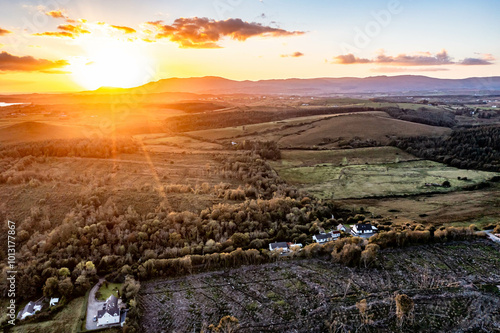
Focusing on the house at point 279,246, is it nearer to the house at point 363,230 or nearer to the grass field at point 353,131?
the house at point 363,230

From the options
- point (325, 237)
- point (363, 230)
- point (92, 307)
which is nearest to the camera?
point (92, 307)

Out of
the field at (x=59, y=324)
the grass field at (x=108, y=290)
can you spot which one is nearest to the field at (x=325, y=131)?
the grass field at (x=108, y=290)

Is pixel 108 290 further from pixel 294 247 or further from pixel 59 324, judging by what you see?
pixel 294 247

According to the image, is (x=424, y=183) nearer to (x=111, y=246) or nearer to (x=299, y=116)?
(x=111, y=246)

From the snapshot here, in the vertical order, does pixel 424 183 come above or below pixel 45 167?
below

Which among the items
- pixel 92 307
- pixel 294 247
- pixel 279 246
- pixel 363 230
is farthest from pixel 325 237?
pixel 92 307

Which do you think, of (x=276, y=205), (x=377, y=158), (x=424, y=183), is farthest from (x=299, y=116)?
(x=276, y=205)

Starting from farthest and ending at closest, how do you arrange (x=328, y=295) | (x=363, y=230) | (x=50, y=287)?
1. (x=363, y=230)
2. (x=328, y=295)
3. (x=50, y=287)
